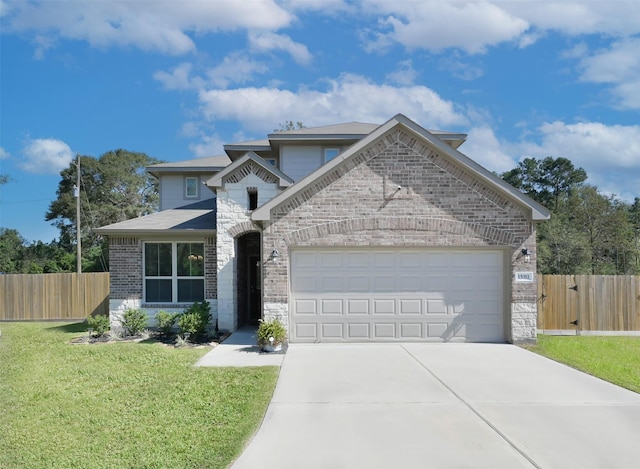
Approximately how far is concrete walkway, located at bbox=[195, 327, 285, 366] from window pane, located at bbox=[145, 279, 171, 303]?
3.11 meters

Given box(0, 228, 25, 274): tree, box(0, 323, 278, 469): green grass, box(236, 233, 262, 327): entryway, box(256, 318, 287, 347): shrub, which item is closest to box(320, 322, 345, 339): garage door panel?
box(256, 318, 287, 347): shrub

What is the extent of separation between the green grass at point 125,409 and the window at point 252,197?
4.73m

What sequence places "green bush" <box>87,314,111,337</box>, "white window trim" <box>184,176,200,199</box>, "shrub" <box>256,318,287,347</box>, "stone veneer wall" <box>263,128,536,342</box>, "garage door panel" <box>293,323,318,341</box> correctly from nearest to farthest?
1. "shrub" <box>256,318,287,347</box>
2. "stone veneer wall" <box>263,128,536,342</box>
3. "garage door panel" <box>293,323,318,341</box>
4. "green bush" <box>87,314,111,337</box>
5. "white window trim" <box>184,176,200,199</box>

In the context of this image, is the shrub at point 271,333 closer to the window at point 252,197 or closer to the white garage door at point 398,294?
the white garage door at point 398,294

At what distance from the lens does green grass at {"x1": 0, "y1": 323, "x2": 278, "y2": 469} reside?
5070 mm

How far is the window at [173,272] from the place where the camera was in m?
13.9

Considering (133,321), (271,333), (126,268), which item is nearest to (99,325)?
(133,321)

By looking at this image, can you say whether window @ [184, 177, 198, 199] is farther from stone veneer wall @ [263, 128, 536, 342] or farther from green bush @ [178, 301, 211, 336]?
stone veneer wall @ [263, 128, 536, 342]

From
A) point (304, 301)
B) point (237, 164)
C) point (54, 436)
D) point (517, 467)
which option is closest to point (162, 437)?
point (54, 436)

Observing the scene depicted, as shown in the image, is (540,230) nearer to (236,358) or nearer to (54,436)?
(236,358)

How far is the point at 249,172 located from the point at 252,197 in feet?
2.59

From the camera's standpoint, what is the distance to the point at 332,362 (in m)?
9.36

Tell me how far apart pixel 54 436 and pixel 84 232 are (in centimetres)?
4091

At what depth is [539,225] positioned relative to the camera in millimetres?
33438
